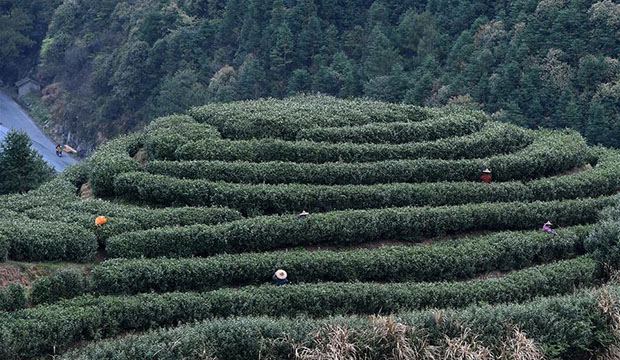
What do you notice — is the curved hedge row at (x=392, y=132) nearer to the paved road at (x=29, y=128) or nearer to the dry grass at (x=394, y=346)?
the dry grass at (x=394, y=346)

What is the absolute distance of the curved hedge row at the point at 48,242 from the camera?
1659 cm

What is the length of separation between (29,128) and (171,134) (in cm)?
4250

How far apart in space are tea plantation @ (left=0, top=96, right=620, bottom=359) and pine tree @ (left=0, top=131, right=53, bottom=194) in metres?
4.94

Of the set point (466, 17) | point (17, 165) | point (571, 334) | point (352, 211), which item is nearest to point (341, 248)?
point (352, 211)

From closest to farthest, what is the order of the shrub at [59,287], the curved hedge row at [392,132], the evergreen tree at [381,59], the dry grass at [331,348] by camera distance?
the dry grass at [331,348], the shrub at [59,287], the curved hedge row at [392,132], the evergreen tree at [381,59]

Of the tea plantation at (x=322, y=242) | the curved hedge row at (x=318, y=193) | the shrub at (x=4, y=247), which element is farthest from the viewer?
the curved hedge row at (x=318, y=193)

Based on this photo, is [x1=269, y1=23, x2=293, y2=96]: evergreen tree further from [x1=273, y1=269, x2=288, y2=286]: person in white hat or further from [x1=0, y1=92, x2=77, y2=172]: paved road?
[x1=273, y1=269, x2=288, y2=286]: person in white hat

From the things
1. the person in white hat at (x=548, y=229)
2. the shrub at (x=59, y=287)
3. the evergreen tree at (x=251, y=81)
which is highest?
the shrub at (x=59, y=287)

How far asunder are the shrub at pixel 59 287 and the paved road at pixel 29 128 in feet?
121

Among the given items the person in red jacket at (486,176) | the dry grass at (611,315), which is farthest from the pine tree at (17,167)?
the dry grass at (611,315)

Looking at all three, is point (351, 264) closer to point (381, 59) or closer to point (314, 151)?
point (314, 151)

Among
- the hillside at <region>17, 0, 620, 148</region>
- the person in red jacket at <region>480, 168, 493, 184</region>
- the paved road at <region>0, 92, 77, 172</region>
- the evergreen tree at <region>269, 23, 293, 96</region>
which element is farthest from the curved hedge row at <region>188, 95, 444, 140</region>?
the paved road at <region>0, 92, 77, 172</region>

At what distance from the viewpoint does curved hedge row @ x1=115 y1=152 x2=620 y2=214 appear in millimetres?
19188

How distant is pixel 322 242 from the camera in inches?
723
